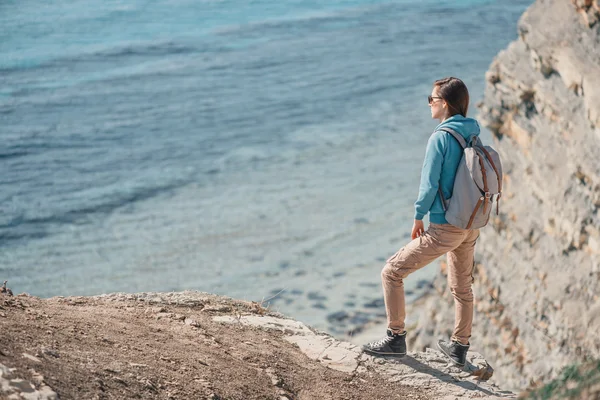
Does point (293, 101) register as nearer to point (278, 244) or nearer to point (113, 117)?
point (113, 117)

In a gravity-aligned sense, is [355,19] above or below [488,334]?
above

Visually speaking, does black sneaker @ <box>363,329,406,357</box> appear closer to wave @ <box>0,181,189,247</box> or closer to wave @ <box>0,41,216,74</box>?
wave @ <box>0,181,189,247</box>

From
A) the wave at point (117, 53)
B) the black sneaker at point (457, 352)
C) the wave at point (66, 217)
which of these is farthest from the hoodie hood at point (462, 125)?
the wave at point (117, 53)

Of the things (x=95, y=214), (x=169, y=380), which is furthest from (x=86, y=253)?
(x=169, y=380)

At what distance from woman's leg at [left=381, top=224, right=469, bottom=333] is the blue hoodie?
0.48 ft

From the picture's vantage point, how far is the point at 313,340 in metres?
6.46

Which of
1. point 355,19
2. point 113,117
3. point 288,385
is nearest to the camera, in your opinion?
point 288,385

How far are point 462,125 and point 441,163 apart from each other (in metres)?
0.32

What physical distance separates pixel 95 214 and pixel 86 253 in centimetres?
209

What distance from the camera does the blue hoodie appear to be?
5.18 m

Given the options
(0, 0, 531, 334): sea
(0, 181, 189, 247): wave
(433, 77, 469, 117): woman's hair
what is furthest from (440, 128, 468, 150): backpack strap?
(0, 181, 189, 247): wave

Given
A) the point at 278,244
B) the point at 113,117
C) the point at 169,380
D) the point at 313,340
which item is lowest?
the point at 278,244

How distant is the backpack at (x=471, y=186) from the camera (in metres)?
5.16

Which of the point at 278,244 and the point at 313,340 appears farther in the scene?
the point at 278,244
